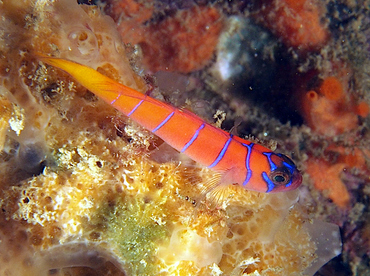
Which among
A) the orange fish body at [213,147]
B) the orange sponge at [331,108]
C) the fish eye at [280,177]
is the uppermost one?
the orange fish body at [213,147]

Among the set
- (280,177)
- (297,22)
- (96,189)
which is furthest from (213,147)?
(297,22)

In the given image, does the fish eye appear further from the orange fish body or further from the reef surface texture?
the reef surface texture

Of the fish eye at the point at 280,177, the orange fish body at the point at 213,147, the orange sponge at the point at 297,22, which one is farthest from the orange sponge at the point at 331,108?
the fish eye at the point at 280,177

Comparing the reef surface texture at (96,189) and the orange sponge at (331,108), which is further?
the orange sponge at (331,108)

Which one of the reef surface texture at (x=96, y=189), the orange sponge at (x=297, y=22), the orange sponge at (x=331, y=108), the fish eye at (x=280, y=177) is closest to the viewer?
the reef surface texture at (x=96, y=189)

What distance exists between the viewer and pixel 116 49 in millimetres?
3221

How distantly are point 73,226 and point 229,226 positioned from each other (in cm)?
180

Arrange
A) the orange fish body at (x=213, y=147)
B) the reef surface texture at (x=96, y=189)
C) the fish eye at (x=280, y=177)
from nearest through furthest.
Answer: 1. the reef surface texture at (x=96, y=189)
2. the orange fish body at (x=213, y=147)
3. the fish eye at (x=280, y=177)

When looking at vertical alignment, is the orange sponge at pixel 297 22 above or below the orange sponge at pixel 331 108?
above

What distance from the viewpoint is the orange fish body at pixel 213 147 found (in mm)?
3027

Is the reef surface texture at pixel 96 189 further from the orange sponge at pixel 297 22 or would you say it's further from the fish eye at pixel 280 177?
the orange sponge at pixel 297 22

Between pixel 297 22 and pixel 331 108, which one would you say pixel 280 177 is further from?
pixel 297 22

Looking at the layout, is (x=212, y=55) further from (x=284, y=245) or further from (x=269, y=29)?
(x=284, y=245)

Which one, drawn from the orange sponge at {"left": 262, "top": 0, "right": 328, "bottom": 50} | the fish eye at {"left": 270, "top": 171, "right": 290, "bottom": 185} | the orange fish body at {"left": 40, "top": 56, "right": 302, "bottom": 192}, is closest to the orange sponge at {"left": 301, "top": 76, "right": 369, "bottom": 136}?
the orange sponge at {"left": 262, "top": 0, "right": 328, "bottom": 50}
